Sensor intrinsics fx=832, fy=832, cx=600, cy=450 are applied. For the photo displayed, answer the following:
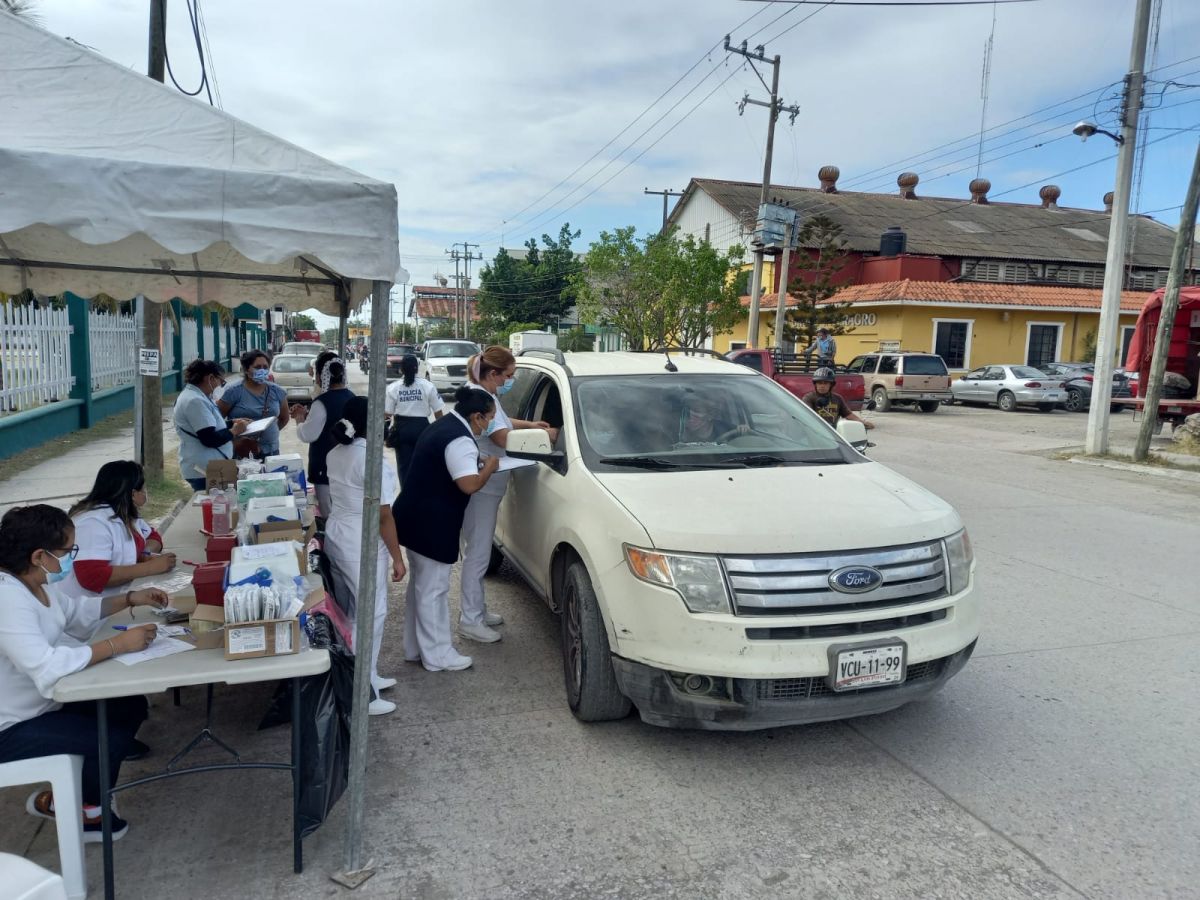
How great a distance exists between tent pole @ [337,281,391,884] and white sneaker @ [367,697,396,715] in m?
1.09

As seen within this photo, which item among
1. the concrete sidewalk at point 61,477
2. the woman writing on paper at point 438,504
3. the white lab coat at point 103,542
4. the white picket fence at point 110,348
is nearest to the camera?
the white lab coat at point 103,542

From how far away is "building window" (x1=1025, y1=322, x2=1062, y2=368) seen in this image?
3094cm

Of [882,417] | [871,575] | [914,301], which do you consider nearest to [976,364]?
[914,301]

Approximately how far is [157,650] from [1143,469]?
1425 centimetres

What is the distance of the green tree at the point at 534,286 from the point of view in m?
53.2

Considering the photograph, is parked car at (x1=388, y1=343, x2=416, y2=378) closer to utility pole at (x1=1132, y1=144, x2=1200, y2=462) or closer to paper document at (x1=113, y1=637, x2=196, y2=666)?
paper document at (x1=113, y1=637, x2=196, y2=666)

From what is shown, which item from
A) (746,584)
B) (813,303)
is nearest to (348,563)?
(746,584)

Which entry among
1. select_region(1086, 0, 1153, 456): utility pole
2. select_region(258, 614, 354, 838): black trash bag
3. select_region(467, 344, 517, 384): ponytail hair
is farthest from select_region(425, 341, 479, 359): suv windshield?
select_region(258, 614, 354, 838): black trash bag

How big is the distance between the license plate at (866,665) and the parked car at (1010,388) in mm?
23744

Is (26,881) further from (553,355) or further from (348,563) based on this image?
(553,355)

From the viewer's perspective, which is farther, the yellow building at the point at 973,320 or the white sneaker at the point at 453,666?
the yellow building at the point at 973,320

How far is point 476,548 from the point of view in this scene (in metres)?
5.12

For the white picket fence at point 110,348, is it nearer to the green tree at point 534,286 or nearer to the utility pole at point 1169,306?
the utility pole at point 1169,306

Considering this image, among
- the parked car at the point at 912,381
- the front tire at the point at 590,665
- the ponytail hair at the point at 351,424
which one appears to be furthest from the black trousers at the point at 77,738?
the parked car at the point at 912,381
